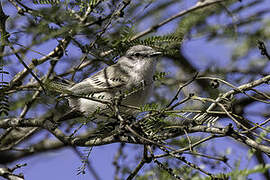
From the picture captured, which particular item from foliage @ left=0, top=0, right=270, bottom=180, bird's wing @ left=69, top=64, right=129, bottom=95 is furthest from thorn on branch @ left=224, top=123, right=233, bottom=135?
bird's wing @ left=69, top=64, right=129, bottom=95

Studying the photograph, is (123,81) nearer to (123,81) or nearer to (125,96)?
(123,81)

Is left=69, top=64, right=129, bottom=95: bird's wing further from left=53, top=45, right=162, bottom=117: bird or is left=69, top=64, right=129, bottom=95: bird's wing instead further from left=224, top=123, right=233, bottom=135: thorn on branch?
left=224, top=123, right=233, bottom=135: thorn on branch

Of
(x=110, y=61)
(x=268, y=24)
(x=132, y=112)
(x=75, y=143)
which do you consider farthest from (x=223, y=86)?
(x=268, y=24)

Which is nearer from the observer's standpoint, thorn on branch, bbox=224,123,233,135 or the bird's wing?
thorn on branch, bbox=224,123,233,135

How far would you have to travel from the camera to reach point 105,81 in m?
4.26

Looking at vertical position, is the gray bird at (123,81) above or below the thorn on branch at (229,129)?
above

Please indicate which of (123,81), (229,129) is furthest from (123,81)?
(229,129)

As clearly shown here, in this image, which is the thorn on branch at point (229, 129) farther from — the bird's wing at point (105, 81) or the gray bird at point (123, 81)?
the bird's wing at point (105, 81)

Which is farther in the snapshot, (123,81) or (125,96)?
(123,81)

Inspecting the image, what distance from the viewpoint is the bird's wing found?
414cm

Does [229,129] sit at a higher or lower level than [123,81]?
lower

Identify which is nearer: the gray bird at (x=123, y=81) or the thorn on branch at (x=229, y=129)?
the thorn on branch at (x=229, y=129)

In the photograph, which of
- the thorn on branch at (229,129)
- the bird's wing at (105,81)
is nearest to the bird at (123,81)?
the bird's wing at (105,81)

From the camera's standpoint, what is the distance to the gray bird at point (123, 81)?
4059 mm
